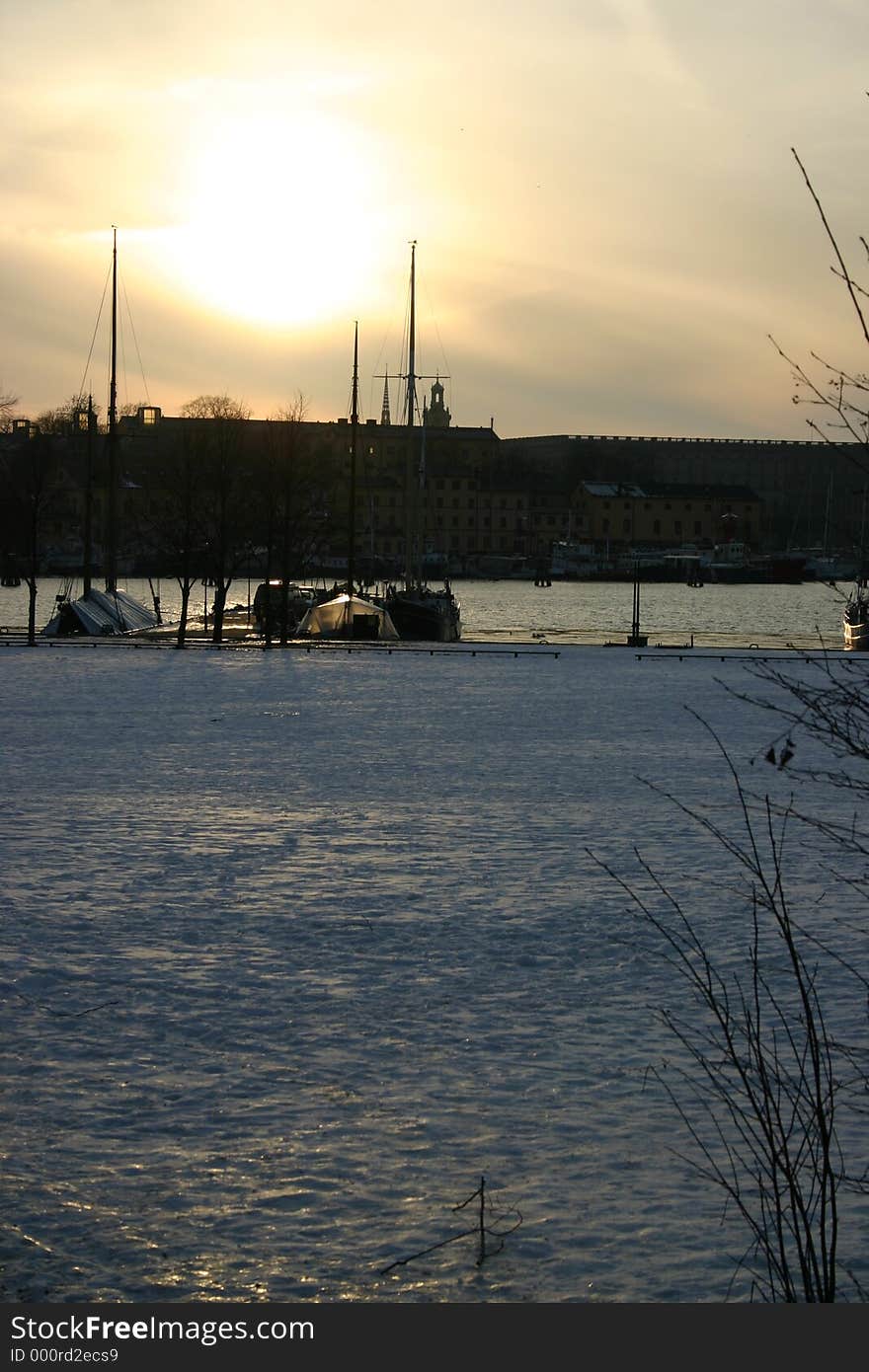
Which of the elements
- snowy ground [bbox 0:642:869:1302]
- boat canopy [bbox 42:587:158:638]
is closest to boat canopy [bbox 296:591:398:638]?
boat canopy [bbox 42:587:158:638]

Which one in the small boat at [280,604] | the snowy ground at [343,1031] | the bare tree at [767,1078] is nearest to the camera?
the bare tree at [767,1078]

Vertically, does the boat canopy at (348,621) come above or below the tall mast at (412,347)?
below

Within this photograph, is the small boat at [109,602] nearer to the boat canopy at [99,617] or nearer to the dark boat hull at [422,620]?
the boat canopy at [99,617]

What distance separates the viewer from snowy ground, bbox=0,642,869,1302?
→ 19.2 ft

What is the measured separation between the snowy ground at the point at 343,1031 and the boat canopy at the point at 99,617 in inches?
1372

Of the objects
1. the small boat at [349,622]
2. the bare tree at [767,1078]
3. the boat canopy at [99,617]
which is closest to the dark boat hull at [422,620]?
the small boat at [349,622]

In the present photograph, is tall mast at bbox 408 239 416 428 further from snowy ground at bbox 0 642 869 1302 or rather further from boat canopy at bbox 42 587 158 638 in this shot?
snowy ground at bbox 0 642 869 1302

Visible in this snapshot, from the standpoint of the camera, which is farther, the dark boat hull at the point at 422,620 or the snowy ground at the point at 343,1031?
the dark boat hull at the point at 422,620

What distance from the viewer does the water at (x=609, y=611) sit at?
66062 mm

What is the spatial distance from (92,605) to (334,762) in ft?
121

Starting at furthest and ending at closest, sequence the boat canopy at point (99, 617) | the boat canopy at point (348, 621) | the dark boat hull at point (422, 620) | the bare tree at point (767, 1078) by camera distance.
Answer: the dark boat hull at point (422, 620)
the boat canopy at point (348, 621)
the boat canopy at point (99, 617)
the bare tree at point (767, 1078)

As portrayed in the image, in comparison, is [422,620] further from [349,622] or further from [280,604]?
[280,604]
